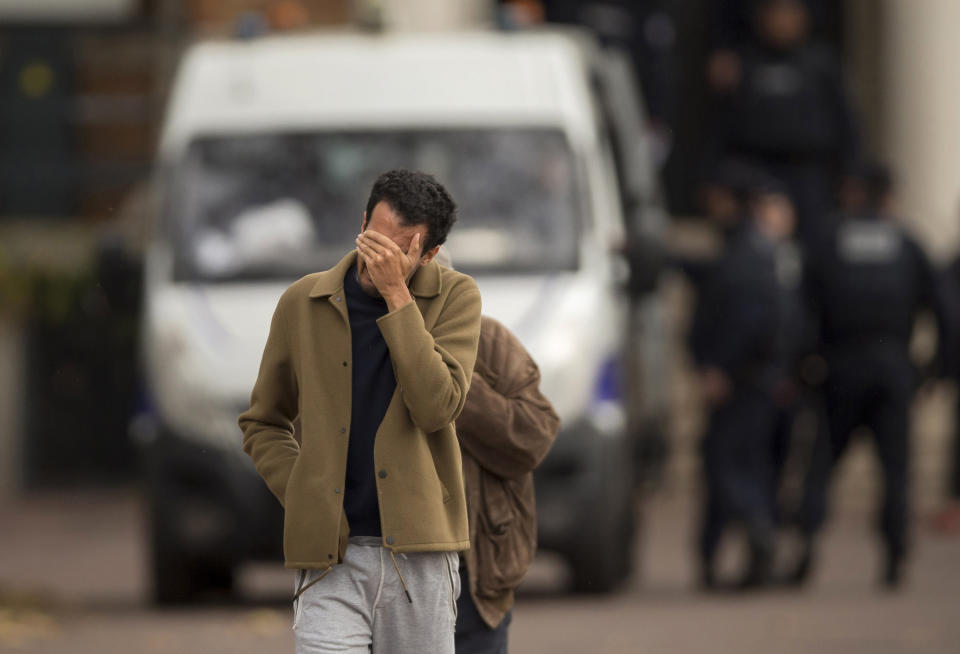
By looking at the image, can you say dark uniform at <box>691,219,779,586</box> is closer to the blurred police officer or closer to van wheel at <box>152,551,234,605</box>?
the blurred police officer

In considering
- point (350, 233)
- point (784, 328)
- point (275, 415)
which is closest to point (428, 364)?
point (275, 415)

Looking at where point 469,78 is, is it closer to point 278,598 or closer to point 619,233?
point 619,233

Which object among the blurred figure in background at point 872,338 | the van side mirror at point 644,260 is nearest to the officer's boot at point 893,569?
the blurred figure in background at point 872,338

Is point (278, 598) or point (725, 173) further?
point (725, 173)

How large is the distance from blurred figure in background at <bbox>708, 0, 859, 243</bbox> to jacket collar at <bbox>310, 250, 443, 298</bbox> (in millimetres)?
11697

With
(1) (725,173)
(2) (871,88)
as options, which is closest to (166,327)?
(1) (725,173)

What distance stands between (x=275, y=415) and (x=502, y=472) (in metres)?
0.79

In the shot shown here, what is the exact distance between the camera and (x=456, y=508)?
15.3ft

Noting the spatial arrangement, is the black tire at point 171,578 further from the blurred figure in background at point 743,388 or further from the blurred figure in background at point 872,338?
the blurred figure in background at point 872,338

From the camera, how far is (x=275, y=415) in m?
4.73

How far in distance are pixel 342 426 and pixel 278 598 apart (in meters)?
7.04

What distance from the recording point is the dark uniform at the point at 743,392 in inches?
450

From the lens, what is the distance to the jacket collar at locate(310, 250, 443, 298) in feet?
15.0

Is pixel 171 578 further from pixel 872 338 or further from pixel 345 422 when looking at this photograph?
pixel 345 422
